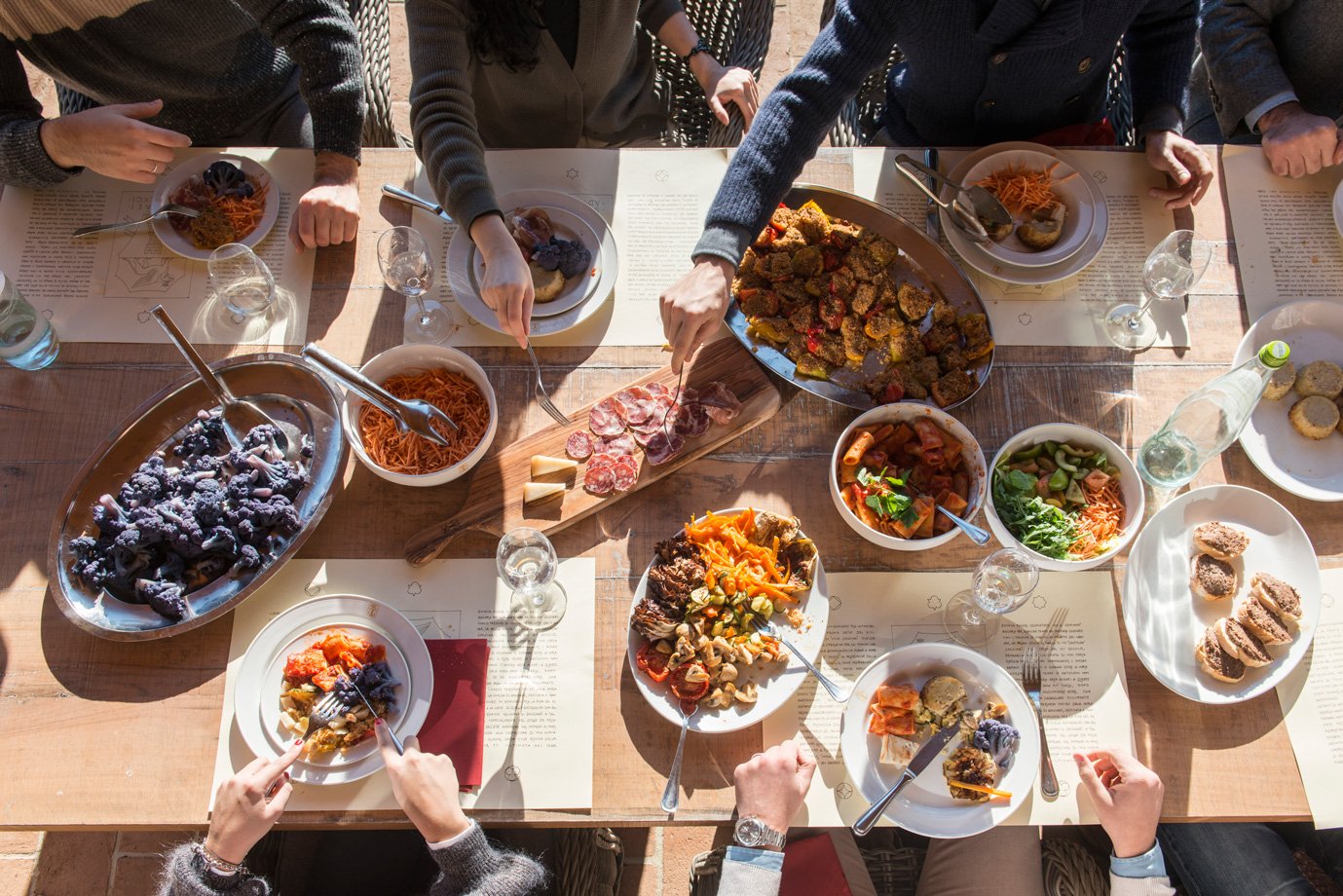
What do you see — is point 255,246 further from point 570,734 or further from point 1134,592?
point 1134,592

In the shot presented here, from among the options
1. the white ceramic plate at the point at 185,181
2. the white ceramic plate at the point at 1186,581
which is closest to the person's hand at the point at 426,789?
the white ceramic plate at the point at 185,181

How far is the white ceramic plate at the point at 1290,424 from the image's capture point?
1.82 m

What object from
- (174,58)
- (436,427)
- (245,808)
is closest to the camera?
(245,808)

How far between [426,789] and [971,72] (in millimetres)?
2154

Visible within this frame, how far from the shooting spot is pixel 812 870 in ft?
6.54

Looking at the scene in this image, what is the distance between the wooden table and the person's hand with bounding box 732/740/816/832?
68 millimetres

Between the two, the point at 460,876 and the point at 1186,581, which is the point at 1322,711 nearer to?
the point at 1186,581

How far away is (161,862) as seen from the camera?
2.59 metres

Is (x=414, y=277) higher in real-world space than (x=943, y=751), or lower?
higher

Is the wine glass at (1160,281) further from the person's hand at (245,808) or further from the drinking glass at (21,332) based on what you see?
the drinking glass at (21,332)

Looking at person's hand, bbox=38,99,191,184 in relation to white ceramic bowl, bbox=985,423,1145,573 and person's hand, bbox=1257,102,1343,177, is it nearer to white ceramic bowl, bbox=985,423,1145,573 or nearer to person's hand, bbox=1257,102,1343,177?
white ceramic bowl, bbox=985,423,1145,573

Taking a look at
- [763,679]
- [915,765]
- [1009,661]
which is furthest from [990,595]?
[763,679]

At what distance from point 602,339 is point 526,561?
2.04 feet

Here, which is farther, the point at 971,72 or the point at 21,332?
the point at 971,72
